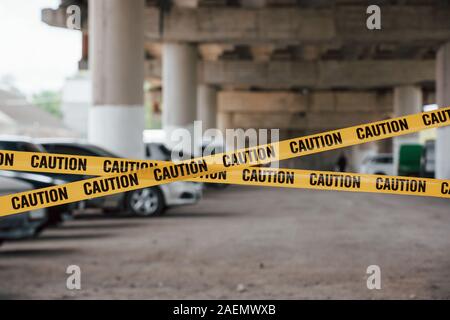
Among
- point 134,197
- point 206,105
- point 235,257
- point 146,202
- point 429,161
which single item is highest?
point 206,105

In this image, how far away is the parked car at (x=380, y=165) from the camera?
4072cm

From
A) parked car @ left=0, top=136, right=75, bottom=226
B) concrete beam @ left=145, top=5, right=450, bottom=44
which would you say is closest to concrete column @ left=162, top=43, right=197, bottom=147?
concrete beam @ left=145, top=5, right=450, bottom=44

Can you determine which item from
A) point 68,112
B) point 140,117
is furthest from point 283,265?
point 68,112

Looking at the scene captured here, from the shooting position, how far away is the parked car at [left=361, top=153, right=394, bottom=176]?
40719 millimetres

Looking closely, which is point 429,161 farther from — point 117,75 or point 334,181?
point 334,181

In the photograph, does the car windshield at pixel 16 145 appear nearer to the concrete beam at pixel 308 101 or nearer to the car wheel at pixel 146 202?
the car wheel at pixel 146 202

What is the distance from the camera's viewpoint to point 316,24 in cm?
3195

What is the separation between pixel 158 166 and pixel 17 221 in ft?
26.1

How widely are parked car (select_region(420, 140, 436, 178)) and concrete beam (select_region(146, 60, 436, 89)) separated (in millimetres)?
9730

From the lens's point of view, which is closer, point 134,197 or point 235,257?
point 235,257

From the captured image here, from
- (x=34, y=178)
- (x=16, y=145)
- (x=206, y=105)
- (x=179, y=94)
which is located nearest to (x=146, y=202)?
(x=16, y=145)

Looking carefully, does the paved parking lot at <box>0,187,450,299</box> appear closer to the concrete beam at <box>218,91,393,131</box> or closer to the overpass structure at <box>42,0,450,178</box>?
the overpass structure at <box>42,0,450,178</box>

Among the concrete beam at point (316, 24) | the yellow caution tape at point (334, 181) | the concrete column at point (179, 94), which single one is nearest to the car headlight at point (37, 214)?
the yellow caution tape at point (334, 181)
